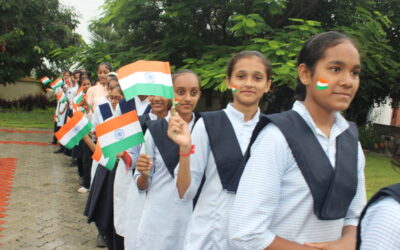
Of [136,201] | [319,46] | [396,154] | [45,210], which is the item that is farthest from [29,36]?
[396,154]

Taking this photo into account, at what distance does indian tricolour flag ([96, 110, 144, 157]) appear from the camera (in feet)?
8.50

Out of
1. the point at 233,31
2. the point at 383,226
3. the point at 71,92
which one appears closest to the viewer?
the point at 383,226

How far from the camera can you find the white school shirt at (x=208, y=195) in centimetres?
191

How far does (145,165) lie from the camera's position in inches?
94.0

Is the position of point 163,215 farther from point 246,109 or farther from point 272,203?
point 272,203

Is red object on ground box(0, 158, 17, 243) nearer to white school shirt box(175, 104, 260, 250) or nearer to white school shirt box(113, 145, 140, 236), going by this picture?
white school shirt box(113, 145, 140, 236)

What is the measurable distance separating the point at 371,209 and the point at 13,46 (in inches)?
814

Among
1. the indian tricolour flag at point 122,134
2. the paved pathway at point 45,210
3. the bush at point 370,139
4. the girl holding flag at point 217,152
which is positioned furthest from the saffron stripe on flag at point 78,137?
the bush at point 370,139

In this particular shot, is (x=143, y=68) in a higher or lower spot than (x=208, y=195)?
higher

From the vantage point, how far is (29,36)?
19203 mm

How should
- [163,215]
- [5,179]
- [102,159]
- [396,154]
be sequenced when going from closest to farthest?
[396,154] < [163,215] < [102,159] < [5,179]

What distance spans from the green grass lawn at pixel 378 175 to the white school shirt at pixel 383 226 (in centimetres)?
619

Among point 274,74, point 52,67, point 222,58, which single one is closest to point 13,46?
point 52,67

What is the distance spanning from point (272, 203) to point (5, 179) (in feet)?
22.9
